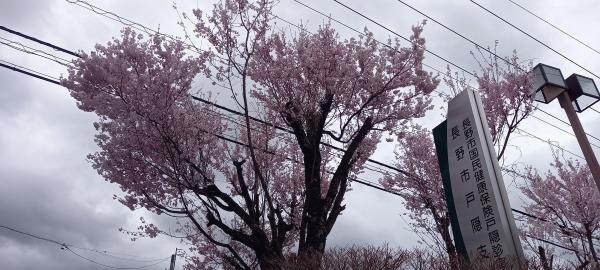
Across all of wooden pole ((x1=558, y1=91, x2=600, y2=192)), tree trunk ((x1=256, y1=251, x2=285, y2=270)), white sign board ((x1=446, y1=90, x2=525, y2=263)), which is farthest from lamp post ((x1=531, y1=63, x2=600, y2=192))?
tree trunk ((x1=256, y1=251, x2=285, y2=270))

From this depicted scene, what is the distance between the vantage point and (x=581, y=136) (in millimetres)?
8633

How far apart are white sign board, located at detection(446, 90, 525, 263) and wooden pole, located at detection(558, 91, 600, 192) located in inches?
140

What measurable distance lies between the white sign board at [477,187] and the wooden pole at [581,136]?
140 inches

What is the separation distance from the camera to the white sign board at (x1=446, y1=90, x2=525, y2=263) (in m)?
5.50

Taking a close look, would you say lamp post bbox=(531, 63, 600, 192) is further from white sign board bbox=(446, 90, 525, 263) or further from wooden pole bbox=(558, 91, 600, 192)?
white sign board bbox=(446, 90, 525, 263)

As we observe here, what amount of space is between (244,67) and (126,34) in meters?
2.38

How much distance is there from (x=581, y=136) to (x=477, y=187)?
4.21 m

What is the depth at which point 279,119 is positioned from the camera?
10.1m

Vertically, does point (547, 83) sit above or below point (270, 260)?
above

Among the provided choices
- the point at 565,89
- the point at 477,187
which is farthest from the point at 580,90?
the point at 477,187

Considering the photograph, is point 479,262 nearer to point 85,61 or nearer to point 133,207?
point 133,207

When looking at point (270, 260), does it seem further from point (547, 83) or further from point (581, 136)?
point (547, 83)

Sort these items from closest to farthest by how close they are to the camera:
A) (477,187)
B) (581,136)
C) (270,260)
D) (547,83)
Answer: (477,187) < (270,260) < (581,136) < (547,83)

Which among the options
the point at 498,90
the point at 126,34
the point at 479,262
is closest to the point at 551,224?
the point at 498,90
